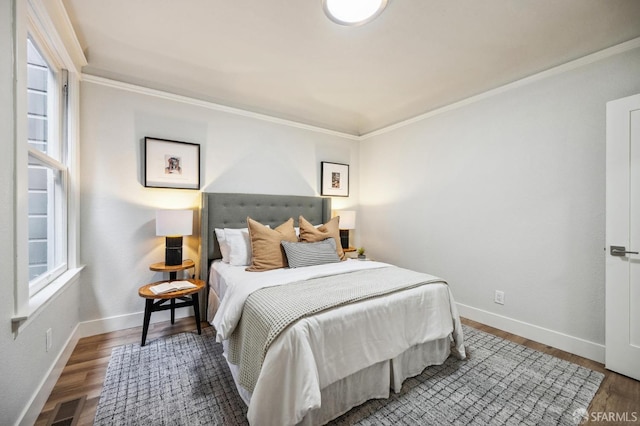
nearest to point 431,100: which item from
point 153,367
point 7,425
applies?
point 153,367

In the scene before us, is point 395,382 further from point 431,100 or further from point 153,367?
point 431,100

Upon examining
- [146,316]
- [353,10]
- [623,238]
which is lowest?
[146,316]

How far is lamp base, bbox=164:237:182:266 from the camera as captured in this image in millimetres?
2645

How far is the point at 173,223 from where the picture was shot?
8.48 ft

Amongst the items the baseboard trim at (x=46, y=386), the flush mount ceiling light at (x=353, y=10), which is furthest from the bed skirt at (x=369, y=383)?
the flush mount ceiling light at (x=353, y=10)

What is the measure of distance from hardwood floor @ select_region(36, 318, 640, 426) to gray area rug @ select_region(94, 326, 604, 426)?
0.05m

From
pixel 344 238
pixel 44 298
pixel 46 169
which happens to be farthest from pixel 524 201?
pixel 46 169

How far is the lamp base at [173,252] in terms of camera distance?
2.64 meters

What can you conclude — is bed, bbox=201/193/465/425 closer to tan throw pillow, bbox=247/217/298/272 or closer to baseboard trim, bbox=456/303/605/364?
tan throw pillow, bbox=247/217/298/272

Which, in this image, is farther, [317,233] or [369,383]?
[317,233]

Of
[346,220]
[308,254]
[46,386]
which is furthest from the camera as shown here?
[346,220]

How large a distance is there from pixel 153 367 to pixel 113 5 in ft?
8.67

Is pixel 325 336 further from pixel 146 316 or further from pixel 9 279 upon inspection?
pixel 146 316

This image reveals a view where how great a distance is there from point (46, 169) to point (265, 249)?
1819mm
